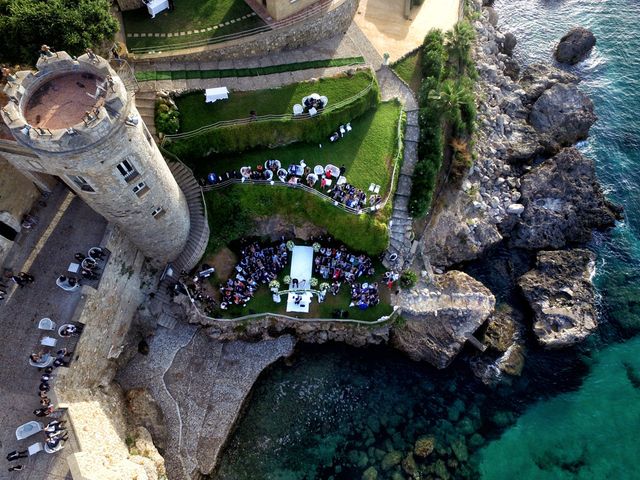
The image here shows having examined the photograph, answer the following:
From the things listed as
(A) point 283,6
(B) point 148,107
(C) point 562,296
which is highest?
(A) point 283,6

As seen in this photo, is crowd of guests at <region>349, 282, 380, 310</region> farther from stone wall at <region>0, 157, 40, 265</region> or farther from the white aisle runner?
stone wall at <region>0, 157, 40, 265</region>

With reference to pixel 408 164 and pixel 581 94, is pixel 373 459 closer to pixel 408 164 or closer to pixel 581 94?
pixel 408 164

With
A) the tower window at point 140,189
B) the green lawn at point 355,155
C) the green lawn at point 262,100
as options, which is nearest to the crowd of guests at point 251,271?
the green lawn at point 355,155

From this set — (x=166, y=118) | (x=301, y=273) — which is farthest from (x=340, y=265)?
(x=166, y=118)

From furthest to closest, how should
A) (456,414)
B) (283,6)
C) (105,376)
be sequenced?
(283,6) → (456,414) → (105,376)

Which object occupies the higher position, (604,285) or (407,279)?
(604,285)

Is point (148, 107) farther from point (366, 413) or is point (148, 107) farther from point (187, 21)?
point (366, 413)

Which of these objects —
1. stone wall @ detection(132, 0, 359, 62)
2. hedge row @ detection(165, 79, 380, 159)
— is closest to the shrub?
hedge row @ detection(165, 79, 380, 159)

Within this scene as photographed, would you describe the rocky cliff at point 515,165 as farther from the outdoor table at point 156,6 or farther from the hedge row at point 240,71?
the outdoor table at point 156,6
